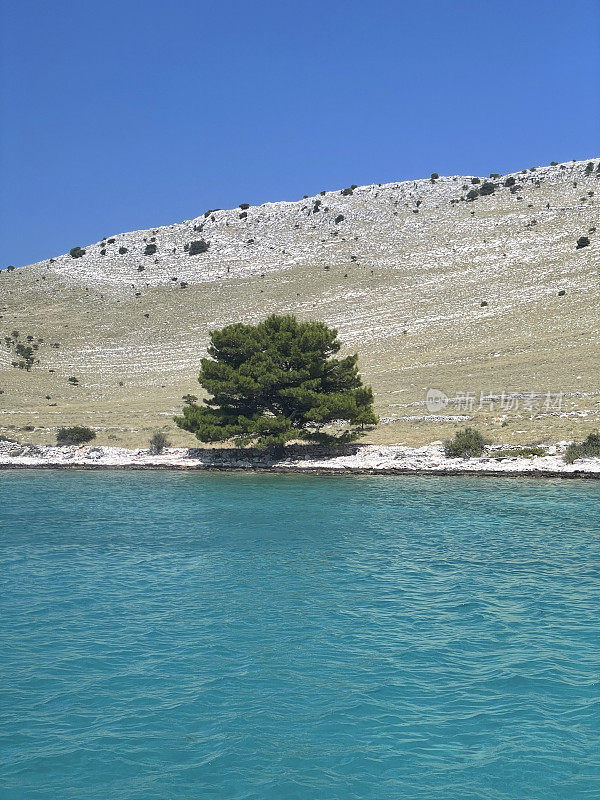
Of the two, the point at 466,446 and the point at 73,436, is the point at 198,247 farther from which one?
the point at 466,446

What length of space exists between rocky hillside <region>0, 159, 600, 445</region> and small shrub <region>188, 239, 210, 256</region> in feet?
0.85

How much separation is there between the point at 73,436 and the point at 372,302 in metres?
43.0

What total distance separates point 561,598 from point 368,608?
4.25 meters

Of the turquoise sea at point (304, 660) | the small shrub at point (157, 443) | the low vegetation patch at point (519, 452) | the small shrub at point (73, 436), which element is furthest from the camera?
the small shrub at point (73, 436)

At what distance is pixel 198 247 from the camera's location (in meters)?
106

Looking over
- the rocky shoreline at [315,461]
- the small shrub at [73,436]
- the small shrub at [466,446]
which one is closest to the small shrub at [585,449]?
the rocky shoreline at [315,461]

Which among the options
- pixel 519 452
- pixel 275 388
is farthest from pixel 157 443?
pixel 519 452

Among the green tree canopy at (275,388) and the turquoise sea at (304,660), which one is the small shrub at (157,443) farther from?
the turquoise sea at (304,660)

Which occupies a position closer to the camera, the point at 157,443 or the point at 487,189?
the point at 157,443

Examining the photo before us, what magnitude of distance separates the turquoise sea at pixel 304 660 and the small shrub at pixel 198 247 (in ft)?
276

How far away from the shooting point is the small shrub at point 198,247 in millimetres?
105938

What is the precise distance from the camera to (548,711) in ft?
37.0

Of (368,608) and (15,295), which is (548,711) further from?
(15,295)

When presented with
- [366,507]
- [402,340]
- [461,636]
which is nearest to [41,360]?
[402,340]
